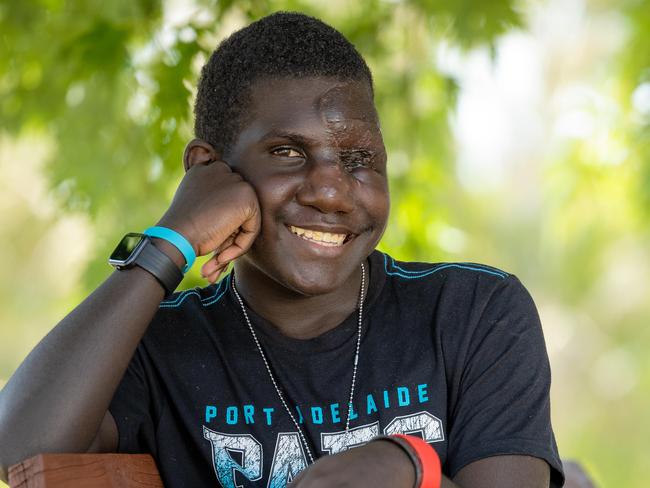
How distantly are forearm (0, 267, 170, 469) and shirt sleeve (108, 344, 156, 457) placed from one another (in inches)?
7.5

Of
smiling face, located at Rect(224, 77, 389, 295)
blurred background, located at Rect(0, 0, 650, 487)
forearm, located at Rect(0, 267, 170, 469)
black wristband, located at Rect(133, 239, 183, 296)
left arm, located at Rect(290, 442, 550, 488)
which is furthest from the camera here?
blurred background, located at Rect(0, 0, 650, 487)

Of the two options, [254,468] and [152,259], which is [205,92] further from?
[254,468]

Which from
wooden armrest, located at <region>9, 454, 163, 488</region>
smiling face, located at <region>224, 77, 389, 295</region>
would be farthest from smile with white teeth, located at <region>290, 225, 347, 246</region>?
wooden armrest, located at <region>9, 454, 163, 488</region>

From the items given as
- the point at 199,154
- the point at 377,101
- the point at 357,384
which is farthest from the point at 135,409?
the point at 377,101

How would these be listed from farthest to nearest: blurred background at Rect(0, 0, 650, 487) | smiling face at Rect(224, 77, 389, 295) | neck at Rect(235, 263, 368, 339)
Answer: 1. blurred background at Rect(0, 0, 650, 487)
2. neck at Rect(235, 263, 368, 339)
3. smiling face at Rect(224, 77, 389, 295)

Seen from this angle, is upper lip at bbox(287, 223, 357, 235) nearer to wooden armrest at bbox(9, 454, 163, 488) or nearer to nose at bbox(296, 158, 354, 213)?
nose at bbox(296, 158, 354, 213)

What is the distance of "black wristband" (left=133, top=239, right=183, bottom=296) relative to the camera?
2.31 m

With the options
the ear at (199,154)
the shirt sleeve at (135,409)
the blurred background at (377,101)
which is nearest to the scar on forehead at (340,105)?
the ear at (199,154)

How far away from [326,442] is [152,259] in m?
0.58

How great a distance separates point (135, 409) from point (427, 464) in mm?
805

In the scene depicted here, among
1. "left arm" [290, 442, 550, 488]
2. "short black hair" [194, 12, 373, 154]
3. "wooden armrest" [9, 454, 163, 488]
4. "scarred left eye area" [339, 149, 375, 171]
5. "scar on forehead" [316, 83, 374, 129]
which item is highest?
"short black hair" [194, 12, 373, 154]

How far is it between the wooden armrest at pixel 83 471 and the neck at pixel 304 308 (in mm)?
463

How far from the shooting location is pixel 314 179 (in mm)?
2391

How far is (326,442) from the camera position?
239 centimetres
